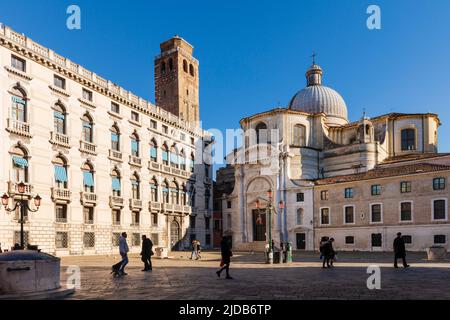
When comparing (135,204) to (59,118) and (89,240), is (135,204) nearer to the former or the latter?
(89,240)

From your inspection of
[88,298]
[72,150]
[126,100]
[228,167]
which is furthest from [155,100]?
[88,298]

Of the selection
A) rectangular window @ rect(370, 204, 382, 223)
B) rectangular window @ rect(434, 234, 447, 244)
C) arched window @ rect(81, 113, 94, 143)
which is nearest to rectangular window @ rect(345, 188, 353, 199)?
rectangular window @ rect(370, 204, 382, 223)

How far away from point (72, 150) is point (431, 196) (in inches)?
1280

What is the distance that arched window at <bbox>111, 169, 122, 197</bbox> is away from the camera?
38344mm

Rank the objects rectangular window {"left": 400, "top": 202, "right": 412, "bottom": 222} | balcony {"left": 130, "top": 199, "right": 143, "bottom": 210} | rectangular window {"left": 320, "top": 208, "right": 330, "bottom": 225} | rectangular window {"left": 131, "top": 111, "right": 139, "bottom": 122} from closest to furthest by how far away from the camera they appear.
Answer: rectangular window {"left": 400, "top": 202, "right": 412, "bottom": 222} < balcony {"left": 130, "top": 199, "right": 143, "bottom": 210} < rectangular window {"left": 131, "top": 111, "right": 139, "bottom": 122} < rectangular window {"left": 320, "top": 208, "right": 330, "bottom": 225}

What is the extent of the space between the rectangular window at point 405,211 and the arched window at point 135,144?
27.4m

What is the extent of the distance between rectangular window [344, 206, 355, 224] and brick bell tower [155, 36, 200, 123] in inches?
1138

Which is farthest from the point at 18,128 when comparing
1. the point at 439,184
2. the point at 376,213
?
the point at 439,184

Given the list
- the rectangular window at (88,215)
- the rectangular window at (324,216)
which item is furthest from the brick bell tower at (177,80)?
the rectangular window at (88,215)

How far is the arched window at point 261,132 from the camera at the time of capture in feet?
173

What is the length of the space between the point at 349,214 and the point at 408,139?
50.9 ft

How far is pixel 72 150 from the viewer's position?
111ft

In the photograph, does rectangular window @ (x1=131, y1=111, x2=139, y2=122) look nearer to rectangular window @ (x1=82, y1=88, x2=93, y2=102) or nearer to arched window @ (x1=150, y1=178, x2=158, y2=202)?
rectangular window @ (x1=82, y1=88, x2=93, y2=102)

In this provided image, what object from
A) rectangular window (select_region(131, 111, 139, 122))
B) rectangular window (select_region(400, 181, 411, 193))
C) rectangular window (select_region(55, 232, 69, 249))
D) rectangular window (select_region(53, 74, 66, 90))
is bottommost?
rectangular window (select_region(55, 232, 69, 249))
